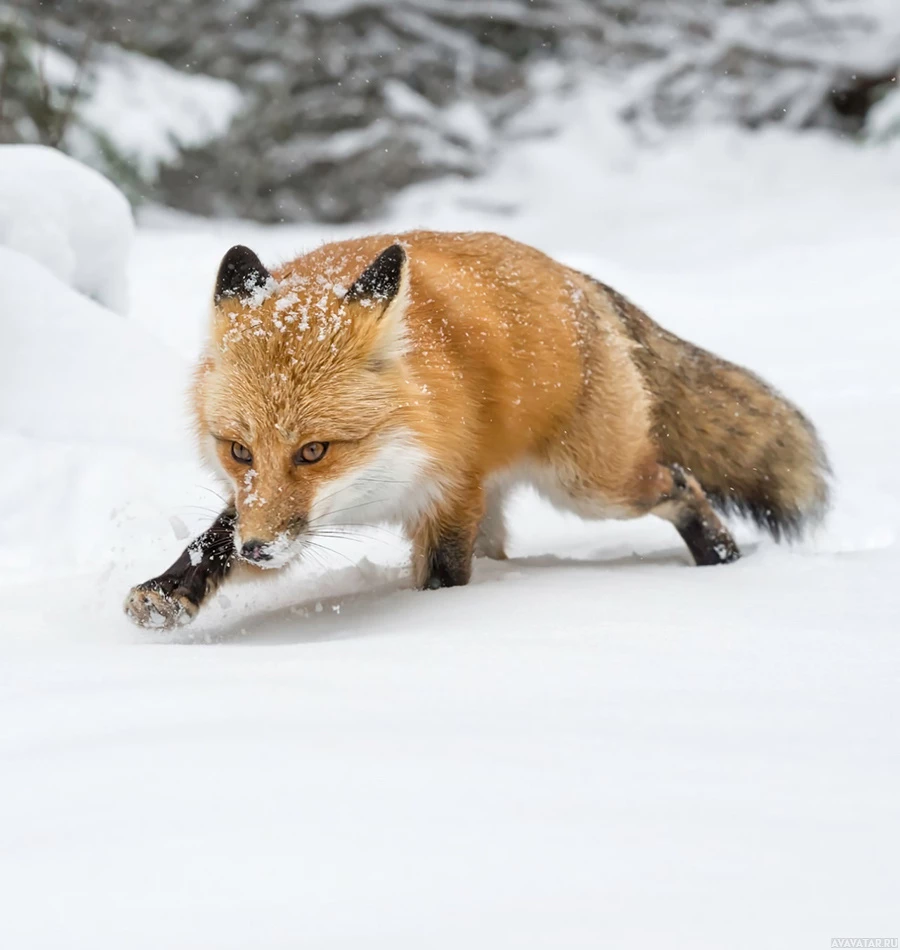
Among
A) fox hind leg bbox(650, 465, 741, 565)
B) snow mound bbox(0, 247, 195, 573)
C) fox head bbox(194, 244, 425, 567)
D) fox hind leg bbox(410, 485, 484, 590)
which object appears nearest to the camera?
fox head bbox(194, 244, 425, 567)

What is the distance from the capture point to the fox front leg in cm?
318

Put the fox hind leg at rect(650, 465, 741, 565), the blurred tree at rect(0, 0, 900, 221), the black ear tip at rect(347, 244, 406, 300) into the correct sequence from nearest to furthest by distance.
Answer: the black ear tip at rect(347, 244, 406, 300)
the fox hind leg at rect(650, 465, 741, 565)
the blurred tree at rect(0, 0, 900, 221)

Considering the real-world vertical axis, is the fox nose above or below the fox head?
below

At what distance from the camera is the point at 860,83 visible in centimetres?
1507

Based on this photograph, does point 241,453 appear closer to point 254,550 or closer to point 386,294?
point 254,550

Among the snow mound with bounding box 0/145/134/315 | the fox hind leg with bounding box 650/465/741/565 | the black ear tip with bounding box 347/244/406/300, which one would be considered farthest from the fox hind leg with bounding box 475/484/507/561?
the snow mound with bounding box 0/145/134/315

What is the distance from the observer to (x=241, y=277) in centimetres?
331

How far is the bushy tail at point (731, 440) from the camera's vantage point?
445cm

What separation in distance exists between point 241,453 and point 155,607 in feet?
1.71

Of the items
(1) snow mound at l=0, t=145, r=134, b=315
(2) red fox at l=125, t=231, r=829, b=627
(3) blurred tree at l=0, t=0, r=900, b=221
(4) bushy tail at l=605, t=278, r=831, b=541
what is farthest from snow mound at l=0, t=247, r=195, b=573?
(3) blurred tree at l=0, t=0, r=900, b=221

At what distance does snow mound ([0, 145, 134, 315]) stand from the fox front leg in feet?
10.5

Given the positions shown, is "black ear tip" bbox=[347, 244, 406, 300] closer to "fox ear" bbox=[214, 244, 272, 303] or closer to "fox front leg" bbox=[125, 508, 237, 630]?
"fox ear" bbox=[214, 244, 272, 303]

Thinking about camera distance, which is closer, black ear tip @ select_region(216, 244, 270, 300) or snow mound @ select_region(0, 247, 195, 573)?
black ear tip @ select_region(216, 244, 270, 300)

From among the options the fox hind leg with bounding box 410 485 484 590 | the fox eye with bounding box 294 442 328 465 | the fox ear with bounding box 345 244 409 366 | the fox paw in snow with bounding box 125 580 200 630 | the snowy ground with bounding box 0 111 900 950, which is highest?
the fox ear with bounding box 345 244 409 366
